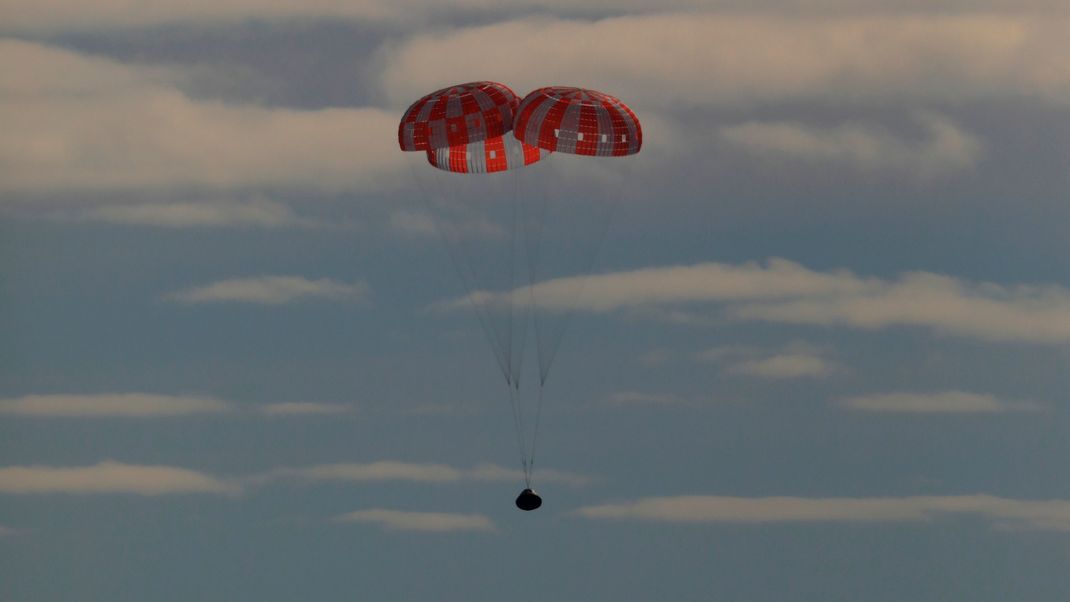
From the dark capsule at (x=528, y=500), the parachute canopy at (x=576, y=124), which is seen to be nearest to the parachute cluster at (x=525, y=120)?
the parachute canopy at (x=576, y=124)

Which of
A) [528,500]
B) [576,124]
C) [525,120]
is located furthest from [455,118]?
[528,500]

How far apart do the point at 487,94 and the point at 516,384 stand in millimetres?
8513

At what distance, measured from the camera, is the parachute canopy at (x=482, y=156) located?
57.2 metres

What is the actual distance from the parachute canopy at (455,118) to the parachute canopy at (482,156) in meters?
1.99

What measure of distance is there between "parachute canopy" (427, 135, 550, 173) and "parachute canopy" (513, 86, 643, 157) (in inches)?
115

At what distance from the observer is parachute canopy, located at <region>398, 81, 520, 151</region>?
54.1 metres

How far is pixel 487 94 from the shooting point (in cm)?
5519

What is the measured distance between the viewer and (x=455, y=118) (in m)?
54.2

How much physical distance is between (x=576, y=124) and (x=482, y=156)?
476 cm

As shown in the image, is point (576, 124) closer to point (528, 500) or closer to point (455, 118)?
point (455, 118)

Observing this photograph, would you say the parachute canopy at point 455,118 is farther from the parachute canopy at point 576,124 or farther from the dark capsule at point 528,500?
the dark capsule at point 528,500

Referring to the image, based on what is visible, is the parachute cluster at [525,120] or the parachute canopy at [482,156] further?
the parachute canopy at [482,156]

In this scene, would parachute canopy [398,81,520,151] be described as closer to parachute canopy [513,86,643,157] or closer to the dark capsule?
parachute canopy [513,86,643,157]

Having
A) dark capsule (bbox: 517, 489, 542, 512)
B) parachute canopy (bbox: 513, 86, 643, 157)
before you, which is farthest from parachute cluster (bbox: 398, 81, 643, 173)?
dark capsule (bbox: 517, 489, 542, 512)
